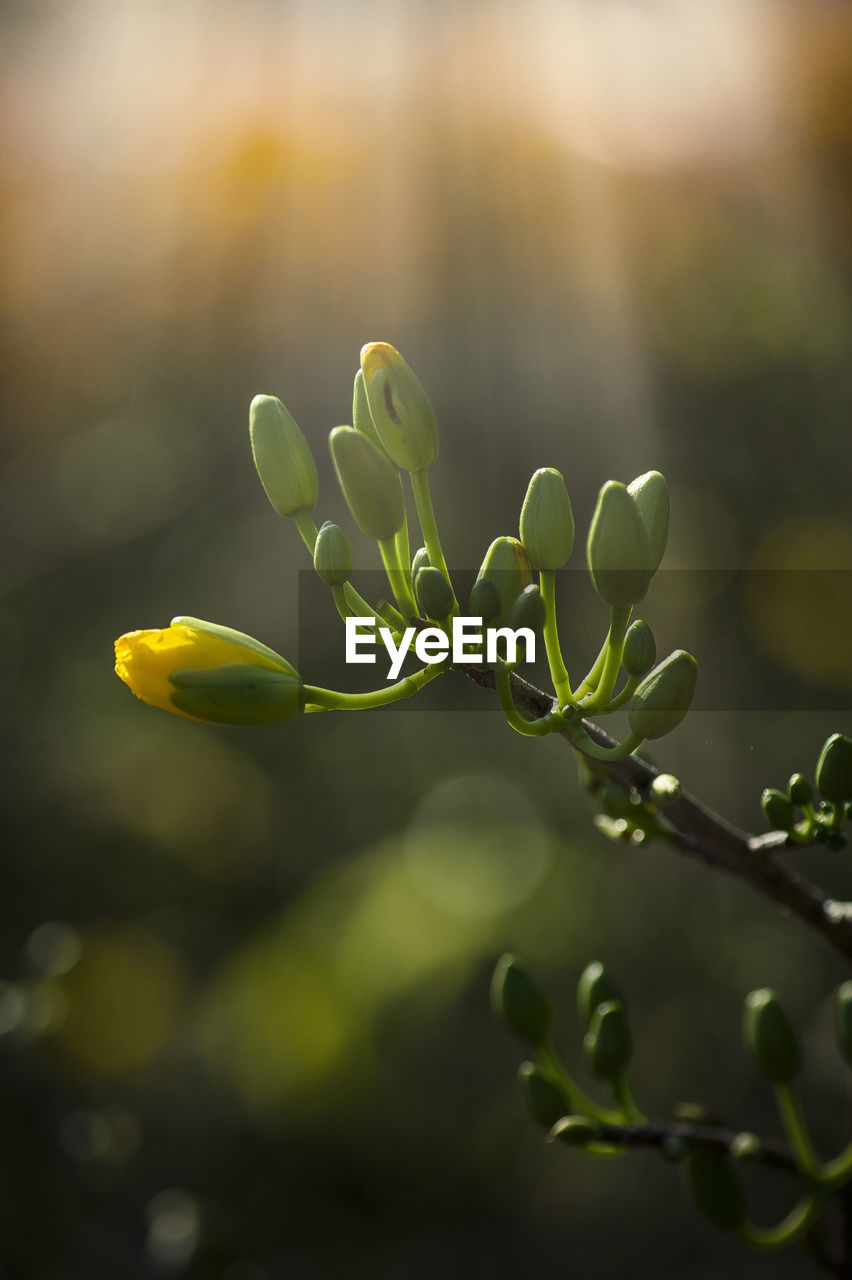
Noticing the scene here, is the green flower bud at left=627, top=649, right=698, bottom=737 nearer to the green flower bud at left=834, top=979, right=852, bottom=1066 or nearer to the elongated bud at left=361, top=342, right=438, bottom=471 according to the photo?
the elongated bud at left=361, top=342, right=438, bottom=471

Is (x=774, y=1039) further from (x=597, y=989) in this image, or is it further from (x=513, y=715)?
(x=513, y=715)

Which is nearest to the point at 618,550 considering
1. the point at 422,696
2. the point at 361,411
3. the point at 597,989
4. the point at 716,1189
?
the point at 361,411

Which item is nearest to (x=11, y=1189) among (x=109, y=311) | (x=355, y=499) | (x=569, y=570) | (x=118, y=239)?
(x=569, y=570)

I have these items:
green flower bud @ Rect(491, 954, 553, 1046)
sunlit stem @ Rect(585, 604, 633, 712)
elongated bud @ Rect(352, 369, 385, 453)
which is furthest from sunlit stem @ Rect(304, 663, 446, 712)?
green flower bud @ Rect(491, 954, 553, 1046)

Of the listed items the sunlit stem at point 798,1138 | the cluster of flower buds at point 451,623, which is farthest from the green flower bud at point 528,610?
the sunlit stem at point 798,1138

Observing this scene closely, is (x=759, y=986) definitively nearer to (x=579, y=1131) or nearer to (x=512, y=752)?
(x=512, y=752)

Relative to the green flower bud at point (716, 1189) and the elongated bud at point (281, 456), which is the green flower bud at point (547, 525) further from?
the green flower bud at point (716, 1189)
